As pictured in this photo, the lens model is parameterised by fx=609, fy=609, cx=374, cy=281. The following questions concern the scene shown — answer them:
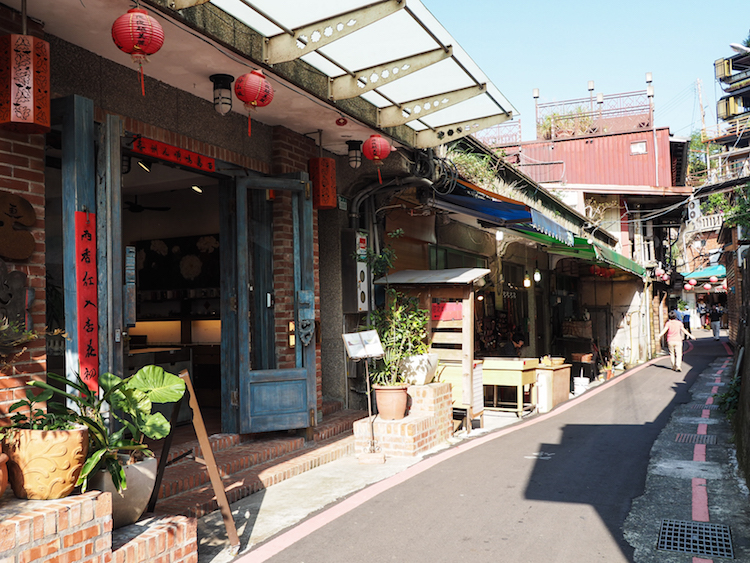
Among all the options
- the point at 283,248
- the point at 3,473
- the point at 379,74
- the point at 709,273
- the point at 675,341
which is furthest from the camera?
the point at 709,273

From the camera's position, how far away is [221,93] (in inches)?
233

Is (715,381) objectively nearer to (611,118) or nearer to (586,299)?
(586,299)

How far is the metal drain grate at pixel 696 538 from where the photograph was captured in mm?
4413

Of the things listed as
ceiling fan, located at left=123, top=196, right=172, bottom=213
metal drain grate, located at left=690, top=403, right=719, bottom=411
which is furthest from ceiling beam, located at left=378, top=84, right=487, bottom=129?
metal drain grate, located at left=690, top=403, right=719, bottom=411

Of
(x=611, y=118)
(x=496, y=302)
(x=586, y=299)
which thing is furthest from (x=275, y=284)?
(x=611, y=118)

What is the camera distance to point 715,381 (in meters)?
14.9

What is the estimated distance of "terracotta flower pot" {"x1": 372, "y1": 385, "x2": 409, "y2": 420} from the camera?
769cm

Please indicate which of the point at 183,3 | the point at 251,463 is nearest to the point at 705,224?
the point at 251,463

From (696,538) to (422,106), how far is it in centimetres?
540

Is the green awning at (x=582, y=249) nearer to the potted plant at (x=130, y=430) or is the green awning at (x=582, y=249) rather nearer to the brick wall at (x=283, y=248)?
the brick wall at (x=283, y=248)

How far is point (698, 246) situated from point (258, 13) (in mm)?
62905

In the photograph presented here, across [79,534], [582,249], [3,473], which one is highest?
[582,249]

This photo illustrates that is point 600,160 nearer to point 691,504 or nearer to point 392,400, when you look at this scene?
point 392,400

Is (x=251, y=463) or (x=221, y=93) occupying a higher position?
(x=221, y=93)
